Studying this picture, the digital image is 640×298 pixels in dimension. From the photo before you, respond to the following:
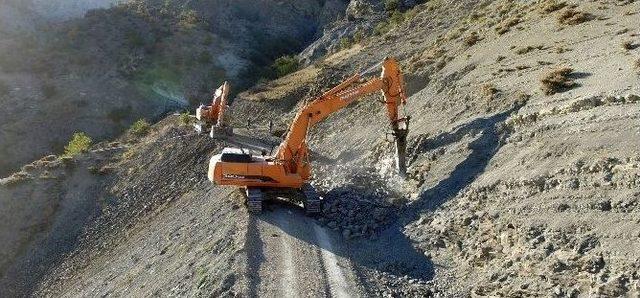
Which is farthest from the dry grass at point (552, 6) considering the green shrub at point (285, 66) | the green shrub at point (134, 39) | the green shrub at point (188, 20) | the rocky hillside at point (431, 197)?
the green shrub at point (188, 20)

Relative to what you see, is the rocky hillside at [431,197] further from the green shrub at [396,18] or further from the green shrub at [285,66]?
the green shrub at [285,66]

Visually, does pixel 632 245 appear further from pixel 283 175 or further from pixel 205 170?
pixel 205 170

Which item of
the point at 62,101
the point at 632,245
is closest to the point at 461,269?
the point at 632,245

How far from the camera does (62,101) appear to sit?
5050cm

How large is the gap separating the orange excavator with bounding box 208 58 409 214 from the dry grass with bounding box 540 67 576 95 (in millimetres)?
4598

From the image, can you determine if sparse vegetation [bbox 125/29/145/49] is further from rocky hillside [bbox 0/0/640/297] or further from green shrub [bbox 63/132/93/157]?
rocky hillside [bbox 0/0/640/297]

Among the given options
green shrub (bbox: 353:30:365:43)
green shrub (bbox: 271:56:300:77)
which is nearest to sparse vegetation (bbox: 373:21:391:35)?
green shrub (bbox: 353:30:365:43)

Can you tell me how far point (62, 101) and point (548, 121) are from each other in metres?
43.1

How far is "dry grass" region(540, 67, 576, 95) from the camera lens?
64.0 feet

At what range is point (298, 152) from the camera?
21109mm

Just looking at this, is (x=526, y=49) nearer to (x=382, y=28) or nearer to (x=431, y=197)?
(x=431, y=197)

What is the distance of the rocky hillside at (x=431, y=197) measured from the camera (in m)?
14.0

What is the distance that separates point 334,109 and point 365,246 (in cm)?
507

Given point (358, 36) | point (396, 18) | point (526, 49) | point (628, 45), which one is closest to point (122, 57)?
point (358, 36)
